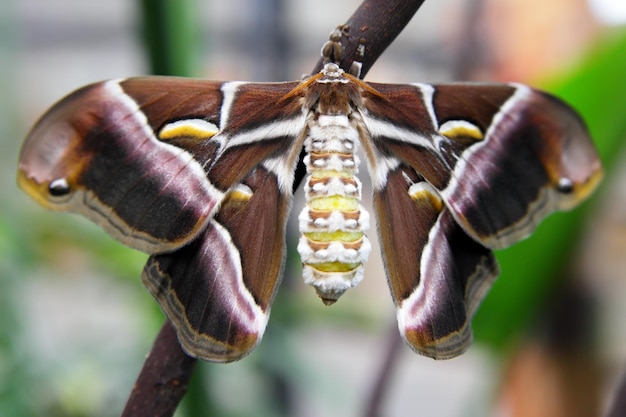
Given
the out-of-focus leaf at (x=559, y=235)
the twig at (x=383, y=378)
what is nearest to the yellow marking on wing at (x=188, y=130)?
the twig at (x=383, y=378)

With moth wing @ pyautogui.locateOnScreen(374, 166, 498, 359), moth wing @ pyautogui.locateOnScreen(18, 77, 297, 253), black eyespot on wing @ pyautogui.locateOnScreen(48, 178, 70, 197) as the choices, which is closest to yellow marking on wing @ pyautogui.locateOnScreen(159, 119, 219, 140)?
moth wing @ pyautogui.locateOnScreen(18, 77, 297, 253)

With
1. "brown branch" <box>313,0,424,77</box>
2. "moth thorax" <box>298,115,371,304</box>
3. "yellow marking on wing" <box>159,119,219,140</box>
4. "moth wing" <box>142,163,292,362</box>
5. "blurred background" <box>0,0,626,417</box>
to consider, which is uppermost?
"brown branch" <box>313,0,424,77</box>

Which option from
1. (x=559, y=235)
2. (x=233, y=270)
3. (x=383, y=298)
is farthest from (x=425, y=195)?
(x=383, y=298)

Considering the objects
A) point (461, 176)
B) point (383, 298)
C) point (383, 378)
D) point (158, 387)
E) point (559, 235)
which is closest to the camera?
point (158, 387)

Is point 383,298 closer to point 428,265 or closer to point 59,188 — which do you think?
point 428,265

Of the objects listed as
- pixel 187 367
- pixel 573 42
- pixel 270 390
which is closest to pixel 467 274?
pixel 187 367

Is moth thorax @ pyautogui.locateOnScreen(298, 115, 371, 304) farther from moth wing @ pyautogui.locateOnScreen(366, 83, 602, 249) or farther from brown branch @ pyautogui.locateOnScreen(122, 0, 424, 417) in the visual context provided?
brown branch @ pyautogui.locateOnScreen(122, 0, 424, 417)

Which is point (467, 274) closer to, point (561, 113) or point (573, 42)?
point (561, 113)
